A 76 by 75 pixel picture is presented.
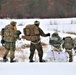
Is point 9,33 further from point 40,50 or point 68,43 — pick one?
point 68,43

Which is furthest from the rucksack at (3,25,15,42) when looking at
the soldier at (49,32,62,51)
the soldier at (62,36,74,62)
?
the soldier at (62,36,74,62)

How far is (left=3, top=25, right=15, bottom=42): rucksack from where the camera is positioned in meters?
8.43

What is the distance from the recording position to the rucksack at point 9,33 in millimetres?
8430

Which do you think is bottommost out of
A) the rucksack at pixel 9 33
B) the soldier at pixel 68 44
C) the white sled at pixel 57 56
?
the white sled at pixel 57 56

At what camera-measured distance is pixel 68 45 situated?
854cm

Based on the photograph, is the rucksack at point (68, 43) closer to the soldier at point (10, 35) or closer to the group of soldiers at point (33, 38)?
the group of soldiers at point (33, 38)

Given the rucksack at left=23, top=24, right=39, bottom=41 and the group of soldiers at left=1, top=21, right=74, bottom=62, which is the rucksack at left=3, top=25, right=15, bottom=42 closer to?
the group of soldiers at left=1, top=21, right=74, bottom=62

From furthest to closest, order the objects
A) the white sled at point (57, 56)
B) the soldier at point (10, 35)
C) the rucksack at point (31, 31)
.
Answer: the white sled at point (57, 56), the soldier at point (10, 35), the rucksack at point (31, 31)

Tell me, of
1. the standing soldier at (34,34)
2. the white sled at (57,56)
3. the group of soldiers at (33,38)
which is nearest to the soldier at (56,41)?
the group of soldiers at (33,38)

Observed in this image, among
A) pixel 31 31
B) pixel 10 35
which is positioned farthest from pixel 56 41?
pixel 10 35

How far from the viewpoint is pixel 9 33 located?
27.8 feet

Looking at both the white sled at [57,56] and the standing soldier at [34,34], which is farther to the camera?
the white sled at [57,56]
